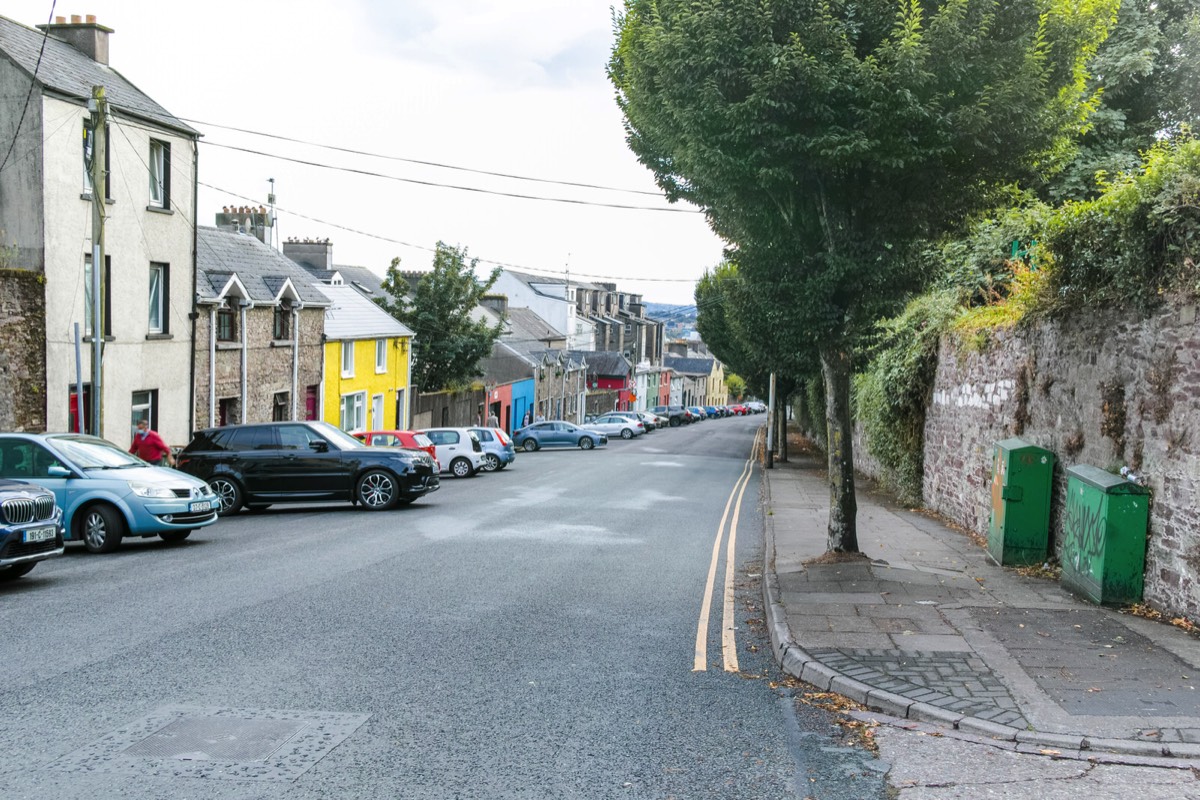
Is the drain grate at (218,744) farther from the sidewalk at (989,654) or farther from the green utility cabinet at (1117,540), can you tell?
the green utility cabinet at (1117,540)

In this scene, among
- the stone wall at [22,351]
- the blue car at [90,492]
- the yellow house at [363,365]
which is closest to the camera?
the blue car at [90,492]

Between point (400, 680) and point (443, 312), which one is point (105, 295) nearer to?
point (400, 680)

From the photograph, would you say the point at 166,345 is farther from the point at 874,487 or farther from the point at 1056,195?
the point at 1056,195

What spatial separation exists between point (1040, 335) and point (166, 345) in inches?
854

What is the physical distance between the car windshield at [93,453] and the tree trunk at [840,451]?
32.6ft

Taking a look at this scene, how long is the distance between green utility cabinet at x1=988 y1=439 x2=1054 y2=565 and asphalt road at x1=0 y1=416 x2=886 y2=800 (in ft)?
9.82

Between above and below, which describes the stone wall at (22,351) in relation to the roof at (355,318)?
Answer: below

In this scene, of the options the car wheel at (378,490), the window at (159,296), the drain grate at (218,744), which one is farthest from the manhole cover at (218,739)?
the window at (159,296)

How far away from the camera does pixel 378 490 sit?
19.5 metres

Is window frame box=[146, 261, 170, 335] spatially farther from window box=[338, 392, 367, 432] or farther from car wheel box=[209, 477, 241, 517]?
window box=[338, 392, 367, 432]

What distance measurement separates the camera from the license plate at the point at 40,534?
35.4 ft

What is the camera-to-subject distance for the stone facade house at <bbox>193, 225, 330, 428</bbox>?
28.8 meters

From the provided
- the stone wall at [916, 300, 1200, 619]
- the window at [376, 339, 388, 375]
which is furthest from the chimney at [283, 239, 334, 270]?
the stone wall at [916, 300, 1200, 619]

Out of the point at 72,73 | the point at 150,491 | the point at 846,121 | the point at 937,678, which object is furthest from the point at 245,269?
the point at 937,678
